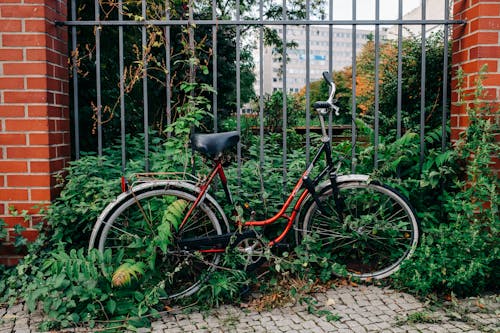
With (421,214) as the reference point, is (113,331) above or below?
below

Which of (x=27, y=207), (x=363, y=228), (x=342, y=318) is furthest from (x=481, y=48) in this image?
(x=27, y=207)

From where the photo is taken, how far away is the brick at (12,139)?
130 inches

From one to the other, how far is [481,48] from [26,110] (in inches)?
125

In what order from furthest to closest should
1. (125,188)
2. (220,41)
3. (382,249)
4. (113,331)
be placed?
(220,41)
(382,249)
(125,188)
(113,331)

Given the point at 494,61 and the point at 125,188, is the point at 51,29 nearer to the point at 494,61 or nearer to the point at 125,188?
the point at 125,188

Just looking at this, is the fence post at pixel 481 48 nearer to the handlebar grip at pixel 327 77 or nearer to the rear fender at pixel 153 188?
the handlebar grip at pixel 327 77

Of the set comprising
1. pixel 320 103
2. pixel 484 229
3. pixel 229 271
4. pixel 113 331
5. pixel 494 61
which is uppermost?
pixel 494 61

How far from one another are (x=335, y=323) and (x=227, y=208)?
1.08 metres

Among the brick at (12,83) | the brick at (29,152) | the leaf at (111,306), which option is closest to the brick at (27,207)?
the brick at (29,152)

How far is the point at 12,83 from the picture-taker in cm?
329

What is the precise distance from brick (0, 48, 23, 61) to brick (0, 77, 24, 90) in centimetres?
13

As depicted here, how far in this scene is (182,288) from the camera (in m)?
3.28

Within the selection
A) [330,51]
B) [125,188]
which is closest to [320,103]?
[330,51]

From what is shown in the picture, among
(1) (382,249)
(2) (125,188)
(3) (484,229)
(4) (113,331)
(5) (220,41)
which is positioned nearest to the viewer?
(4) (113,331)
